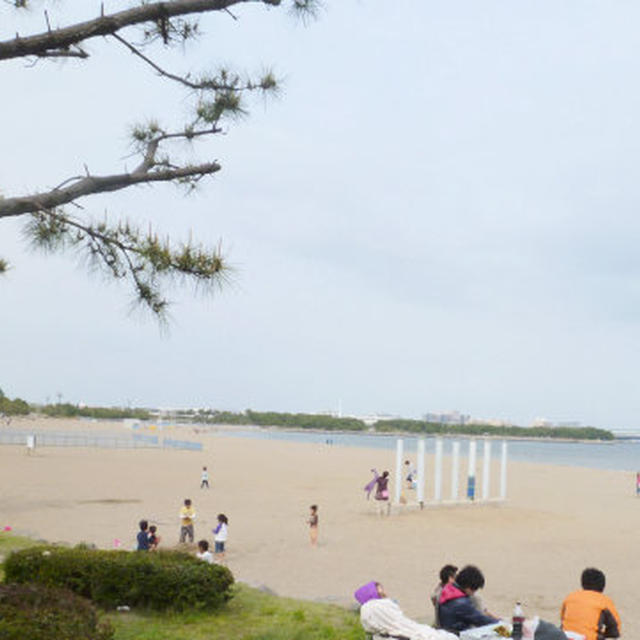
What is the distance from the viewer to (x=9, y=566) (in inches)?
284

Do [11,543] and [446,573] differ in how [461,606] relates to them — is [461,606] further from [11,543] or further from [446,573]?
[11,543]

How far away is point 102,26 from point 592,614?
17.7 ft

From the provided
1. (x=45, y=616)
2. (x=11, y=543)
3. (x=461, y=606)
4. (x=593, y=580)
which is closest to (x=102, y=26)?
(x=45, y=616)

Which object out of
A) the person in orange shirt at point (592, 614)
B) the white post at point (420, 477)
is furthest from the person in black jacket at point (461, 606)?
the white post at point (420, 477)

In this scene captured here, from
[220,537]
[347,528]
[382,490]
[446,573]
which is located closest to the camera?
[446,573]

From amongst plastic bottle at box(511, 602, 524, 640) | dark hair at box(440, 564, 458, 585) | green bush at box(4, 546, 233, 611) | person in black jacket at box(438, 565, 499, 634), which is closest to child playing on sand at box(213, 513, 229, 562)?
green bush at box(4, 546, 233, 611)

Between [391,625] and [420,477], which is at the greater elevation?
[391,625]

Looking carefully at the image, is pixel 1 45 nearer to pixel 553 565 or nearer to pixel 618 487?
pixel 553 565

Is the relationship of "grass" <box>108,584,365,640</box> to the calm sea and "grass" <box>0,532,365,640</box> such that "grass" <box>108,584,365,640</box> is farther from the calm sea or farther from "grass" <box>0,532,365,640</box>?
the calm sea

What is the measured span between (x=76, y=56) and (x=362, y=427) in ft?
542

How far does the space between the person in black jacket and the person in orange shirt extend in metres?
0.67

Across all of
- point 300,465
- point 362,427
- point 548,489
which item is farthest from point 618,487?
point 362,427

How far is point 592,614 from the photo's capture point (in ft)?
17.2

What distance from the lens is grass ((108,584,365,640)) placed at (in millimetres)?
6340
